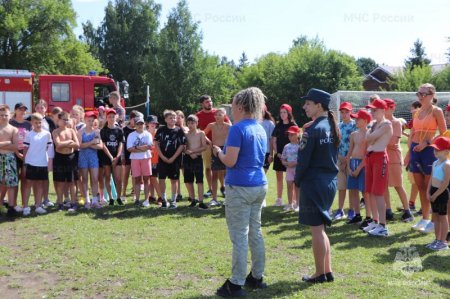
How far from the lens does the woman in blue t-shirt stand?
14.3 feet

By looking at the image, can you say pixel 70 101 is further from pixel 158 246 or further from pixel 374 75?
pixel 374 75

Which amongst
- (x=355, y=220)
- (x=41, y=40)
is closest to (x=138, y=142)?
(x=355, y=220)

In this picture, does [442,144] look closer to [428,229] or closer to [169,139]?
[428,229]

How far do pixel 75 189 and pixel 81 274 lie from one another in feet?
13.4

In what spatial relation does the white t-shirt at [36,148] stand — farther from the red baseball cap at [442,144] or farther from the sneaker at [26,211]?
the red baseball cap at [442,144]

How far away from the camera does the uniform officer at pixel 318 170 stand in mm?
4512

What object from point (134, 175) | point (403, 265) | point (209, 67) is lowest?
point (403, 265)

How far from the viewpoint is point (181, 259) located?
5641 millimetres

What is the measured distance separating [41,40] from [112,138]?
121 ft

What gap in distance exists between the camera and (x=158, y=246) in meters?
6.22

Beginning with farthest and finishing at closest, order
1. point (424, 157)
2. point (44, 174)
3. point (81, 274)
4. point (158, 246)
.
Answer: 1. point (44, 174)
2. point (424, 157)
3. point (158, 246)
4. point (81, 274)

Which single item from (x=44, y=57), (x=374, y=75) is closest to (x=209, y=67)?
(x=44, y=57)

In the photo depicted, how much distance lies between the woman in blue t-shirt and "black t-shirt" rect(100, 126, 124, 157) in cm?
511

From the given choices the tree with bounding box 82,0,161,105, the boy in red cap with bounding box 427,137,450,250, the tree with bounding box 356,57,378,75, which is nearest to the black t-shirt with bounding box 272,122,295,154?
the boy in red cap with bounding box 427,137,450,250
